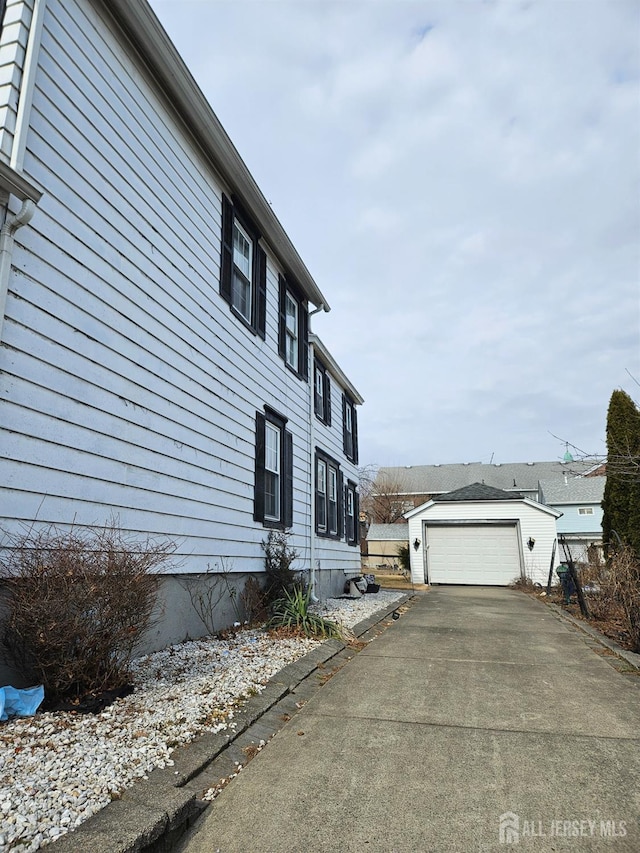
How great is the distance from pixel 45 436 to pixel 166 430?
1.89 metres

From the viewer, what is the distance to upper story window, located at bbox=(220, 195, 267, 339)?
26.5ft

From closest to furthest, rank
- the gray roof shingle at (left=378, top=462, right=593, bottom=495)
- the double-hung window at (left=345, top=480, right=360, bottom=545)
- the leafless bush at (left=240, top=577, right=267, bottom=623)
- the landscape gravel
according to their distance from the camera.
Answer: the landscape gravel, the leafless bush at (left=240, top=577, right=267, bottom=623), the double-hung window at (left=345, top=480, right=360, bottom=545), the gray roof shingle at (left=378, top=462, right=593, bottom=495)

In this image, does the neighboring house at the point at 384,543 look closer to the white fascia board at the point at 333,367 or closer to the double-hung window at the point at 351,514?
the double-hung window at the point at 351,514

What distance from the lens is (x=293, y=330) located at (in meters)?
11.0

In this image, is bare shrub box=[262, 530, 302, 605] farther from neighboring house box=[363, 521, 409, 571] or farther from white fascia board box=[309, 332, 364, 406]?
neighboring house box=[363, 521, 409, 571]

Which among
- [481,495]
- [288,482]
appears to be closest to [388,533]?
[481,495]

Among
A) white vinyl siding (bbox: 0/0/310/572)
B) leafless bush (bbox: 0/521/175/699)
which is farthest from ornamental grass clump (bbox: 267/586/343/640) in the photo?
leafless bush (bbox: 0/521/175/699)

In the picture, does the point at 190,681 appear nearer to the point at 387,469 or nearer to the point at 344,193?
the point at 344,193

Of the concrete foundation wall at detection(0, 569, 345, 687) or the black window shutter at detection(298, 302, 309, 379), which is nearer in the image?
the concrete foundation wall at detection(0, 569, 345, 687)

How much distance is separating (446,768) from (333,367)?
11277 millimetres

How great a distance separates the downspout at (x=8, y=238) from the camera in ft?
12.8

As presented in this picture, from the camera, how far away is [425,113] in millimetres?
7883

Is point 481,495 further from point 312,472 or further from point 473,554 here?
point 312,472

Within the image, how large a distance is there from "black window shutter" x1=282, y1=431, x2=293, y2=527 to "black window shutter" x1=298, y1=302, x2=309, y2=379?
1820mm
